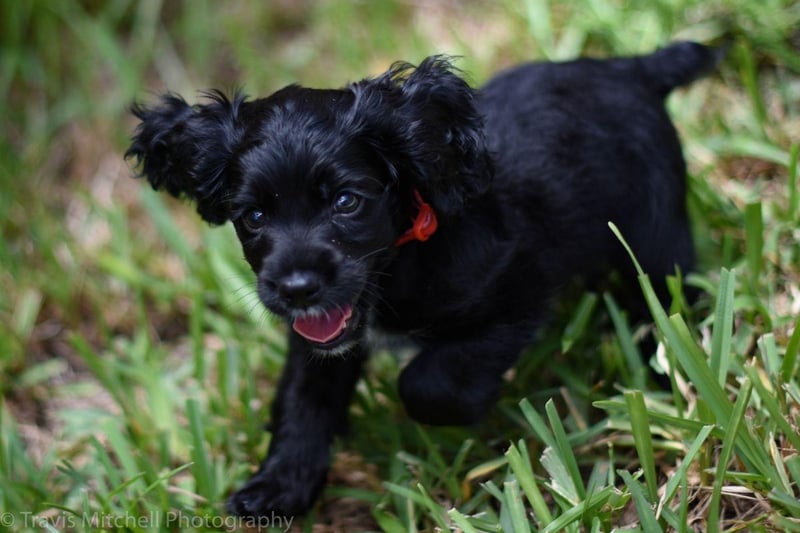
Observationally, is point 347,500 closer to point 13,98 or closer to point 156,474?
point 156,474

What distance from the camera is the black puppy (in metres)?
2.44

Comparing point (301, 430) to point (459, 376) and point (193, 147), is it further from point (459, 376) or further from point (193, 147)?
point (193, 147)

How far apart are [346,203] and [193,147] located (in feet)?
1.67

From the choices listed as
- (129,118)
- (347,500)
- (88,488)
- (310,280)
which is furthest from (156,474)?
(129,118)

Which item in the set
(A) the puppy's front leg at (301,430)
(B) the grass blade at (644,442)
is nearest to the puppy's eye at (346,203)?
(A) the puppy's front leg at (301,430)

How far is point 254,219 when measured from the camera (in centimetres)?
251

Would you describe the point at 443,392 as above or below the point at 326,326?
below

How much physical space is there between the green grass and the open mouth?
51 cm

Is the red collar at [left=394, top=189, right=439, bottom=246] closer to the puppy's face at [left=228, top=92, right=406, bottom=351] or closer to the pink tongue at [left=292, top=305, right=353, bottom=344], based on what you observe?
the puppy's face at [left=228, top=92, right=406, bottom=351]

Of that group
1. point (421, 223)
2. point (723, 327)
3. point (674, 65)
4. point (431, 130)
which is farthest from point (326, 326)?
point (674, 65)

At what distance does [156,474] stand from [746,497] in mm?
1808

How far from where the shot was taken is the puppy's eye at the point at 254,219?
2.49 meters

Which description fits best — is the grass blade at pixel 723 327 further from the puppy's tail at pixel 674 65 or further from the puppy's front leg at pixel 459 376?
the puppy's tail at pixel 674 65

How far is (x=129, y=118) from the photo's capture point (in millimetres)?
5289
